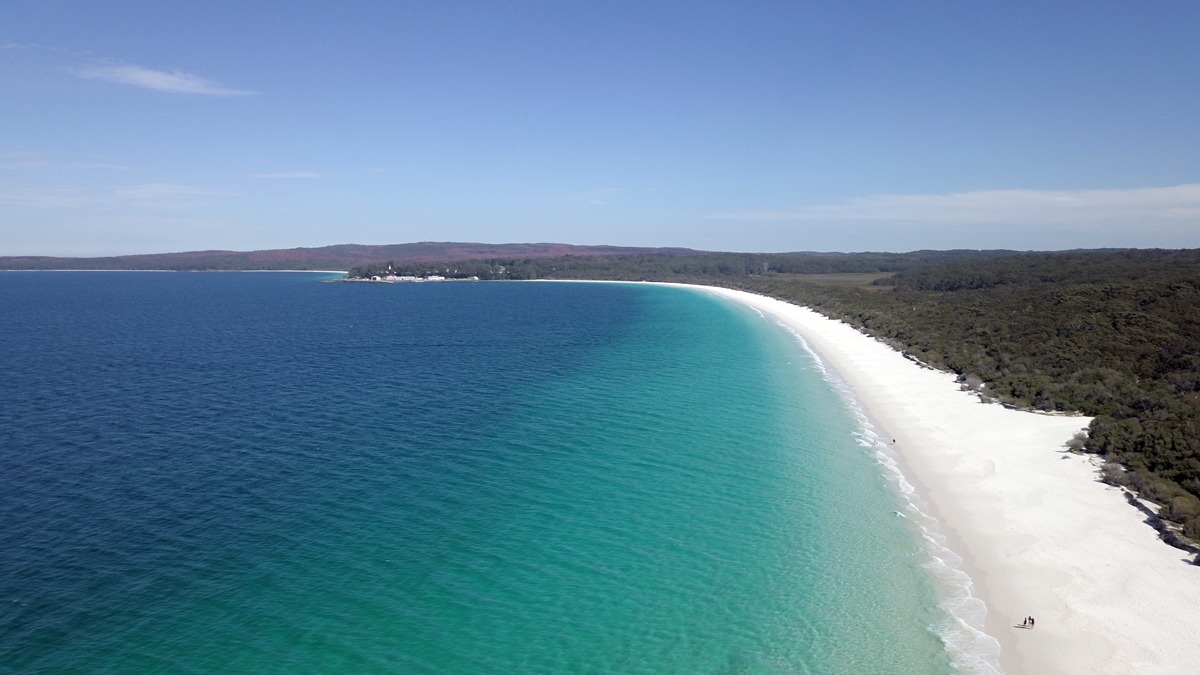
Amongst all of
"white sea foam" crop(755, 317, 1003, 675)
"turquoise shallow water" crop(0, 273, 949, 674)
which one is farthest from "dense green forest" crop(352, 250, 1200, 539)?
"turquoise shallow water" crop(0, 273, 949, 674)

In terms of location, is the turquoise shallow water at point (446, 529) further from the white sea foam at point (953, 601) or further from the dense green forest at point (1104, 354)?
the dense green forest at point (1104, 354)

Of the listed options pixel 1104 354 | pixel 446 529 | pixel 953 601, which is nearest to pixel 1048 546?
pixel 953 601

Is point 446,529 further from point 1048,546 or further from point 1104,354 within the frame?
point 1104,354

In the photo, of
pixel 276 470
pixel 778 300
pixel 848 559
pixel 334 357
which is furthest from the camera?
pixel 778 300

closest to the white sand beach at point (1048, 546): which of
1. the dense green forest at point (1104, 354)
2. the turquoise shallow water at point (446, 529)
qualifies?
the dense green forest at point (1104, 354)

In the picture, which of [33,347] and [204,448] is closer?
[204,448]

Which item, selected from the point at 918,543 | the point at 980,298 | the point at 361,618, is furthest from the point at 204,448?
the point at 980,298

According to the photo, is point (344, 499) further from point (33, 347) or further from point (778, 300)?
point (778, 300)
